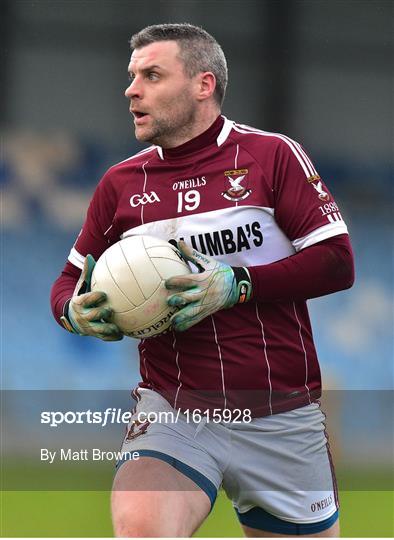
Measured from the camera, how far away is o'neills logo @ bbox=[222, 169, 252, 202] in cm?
327

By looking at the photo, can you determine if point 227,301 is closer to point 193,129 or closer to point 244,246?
point 244,246

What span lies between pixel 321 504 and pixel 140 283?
3.40ft

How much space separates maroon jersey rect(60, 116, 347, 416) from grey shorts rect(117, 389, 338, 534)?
66 millimetres

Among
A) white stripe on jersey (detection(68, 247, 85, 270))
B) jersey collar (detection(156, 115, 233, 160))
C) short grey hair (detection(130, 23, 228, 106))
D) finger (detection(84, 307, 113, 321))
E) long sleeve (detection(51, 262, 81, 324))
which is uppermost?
short grey hair (detection(130, 23, 228, 106))

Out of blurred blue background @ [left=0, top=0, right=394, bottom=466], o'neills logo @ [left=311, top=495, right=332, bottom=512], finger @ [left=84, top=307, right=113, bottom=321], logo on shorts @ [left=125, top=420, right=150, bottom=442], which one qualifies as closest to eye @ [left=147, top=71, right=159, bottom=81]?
finger @ [left=84, top=307, right=113, bottom=321]

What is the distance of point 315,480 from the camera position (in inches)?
130

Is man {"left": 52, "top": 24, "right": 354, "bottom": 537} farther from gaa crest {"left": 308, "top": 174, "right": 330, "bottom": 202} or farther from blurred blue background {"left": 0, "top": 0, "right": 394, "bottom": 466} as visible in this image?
blurred blue background {"left": 0, "top": 0, "right": 394, "bottom": 466}

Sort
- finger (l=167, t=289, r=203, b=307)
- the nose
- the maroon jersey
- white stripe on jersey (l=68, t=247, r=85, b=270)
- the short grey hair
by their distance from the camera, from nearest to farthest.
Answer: finger (l=167, t=289, r=203, b=307), the maroon jersey, the nose, the short grey hair, white stripe on jersey (l=68, t=247, r=85, b=270)

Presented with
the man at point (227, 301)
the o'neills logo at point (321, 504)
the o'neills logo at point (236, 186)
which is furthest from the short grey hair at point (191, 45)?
the o'neills logo at point (321, 504)

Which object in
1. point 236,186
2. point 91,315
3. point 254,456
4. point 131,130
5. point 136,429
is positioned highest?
point 236,186

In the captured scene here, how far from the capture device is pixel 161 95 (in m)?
3.38

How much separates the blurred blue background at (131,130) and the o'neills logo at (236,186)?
13.4ft

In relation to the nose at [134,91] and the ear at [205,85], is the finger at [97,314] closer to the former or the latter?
→ the nose at [134,91]

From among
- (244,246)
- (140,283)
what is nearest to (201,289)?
(140,283)
